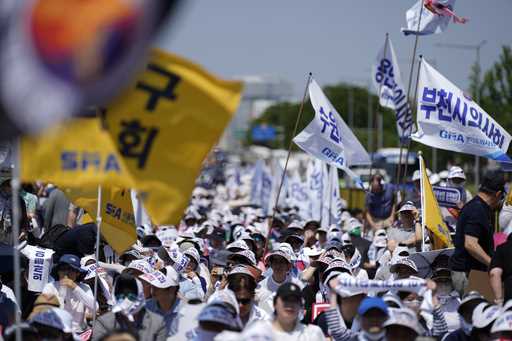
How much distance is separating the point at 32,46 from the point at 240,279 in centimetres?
429

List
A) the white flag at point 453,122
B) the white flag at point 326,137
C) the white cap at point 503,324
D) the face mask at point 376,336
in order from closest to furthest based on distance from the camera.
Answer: the face mask at point 376,336
the white cap at point 503,324
the white flag at point 453,122
the white flag at point 326,137

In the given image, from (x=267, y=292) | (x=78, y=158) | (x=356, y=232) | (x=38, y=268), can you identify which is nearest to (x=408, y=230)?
(x=267, y=292)

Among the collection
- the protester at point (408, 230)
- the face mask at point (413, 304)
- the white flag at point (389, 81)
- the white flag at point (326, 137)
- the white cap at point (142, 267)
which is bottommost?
the face mask at point (413, 304)

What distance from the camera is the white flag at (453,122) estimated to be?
1465 centimetres

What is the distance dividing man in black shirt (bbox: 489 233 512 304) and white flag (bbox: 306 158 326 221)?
1375 centimetres

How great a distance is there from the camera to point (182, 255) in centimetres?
1293

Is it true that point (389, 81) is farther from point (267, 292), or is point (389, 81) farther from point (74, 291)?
point (74, 291)

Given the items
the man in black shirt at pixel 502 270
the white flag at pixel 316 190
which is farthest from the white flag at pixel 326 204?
the man in black shirt at pixel 502 270

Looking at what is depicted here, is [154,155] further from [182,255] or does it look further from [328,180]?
[328,180]

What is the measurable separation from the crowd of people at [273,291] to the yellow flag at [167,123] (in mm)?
933

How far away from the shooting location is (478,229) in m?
10.6

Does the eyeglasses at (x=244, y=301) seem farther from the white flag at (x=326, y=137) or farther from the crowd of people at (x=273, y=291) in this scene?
the white flag at (x=326, y=137)

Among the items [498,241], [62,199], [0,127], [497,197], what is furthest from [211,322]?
[62,199]

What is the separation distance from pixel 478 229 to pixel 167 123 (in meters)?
4.02
